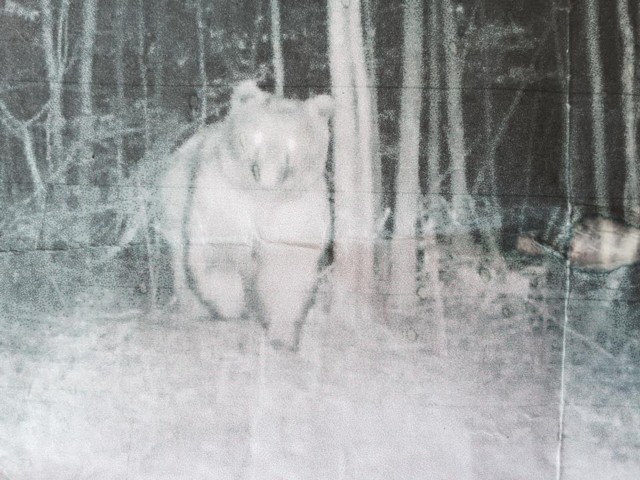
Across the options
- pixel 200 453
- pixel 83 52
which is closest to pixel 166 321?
pixel 200 453

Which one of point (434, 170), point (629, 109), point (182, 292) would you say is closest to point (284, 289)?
point (182, 292)

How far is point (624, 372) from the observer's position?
291 centimetres

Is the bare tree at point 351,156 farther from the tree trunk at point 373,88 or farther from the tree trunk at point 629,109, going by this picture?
the tree trunk at point 629,109

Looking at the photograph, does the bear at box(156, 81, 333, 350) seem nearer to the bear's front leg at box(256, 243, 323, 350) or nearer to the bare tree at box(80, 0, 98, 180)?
the bear's front leg at box(256, 243, 323, 350)

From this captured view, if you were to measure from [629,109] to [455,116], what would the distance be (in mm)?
928

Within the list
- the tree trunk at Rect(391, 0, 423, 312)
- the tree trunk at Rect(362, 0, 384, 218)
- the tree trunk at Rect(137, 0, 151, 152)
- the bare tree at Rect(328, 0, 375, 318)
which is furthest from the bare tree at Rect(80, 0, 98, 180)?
the tree trunk at Rect(391, 0, 423, 312)

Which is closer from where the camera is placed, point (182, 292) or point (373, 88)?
point (373, 88)

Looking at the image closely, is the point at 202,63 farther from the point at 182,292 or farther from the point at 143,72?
the point at 182,292

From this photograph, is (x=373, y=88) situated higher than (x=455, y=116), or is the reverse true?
(x=373, y=88)

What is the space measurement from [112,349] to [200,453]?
0.78m

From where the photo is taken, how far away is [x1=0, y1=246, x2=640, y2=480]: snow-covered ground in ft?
9.57

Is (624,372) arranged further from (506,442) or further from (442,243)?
(442,243)

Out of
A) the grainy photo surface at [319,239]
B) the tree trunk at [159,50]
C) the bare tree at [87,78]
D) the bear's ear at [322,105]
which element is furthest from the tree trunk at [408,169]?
the bare tree at [87,78]

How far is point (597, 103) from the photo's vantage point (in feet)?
9.25
